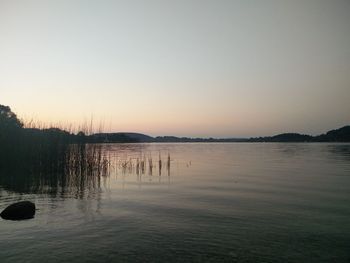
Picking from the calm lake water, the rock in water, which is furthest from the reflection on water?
the rock in water

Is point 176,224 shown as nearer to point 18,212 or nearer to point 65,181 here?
point 18,212

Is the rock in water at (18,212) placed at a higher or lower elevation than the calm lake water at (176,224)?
higher

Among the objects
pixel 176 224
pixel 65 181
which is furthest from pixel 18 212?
pixel 65 181

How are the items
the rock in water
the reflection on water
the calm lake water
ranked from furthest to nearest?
the reflection on water
the rock in water
the calm lake water

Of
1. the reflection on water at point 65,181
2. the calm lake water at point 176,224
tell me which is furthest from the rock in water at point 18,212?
the reflection on water at point 65,181

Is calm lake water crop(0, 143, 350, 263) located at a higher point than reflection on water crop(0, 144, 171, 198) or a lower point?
lower

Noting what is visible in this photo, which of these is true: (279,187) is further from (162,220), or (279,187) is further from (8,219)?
(8,219)

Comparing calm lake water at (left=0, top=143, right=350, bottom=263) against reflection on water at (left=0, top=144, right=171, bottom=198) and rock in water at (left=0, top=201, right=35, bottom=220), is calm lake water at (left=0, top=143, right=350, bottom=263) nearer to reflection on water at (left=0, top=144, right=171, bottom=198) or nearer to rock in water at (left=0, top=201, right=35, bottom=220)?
reflection on water at (left=0, top=144, right=171, bottom=198)

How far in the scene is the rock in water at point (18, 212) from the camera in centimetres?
1356

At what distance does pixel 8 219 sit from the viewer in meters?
13.4

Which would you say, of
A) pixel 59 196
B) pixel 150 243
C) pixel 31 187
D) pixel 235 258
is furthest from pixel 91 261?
pixel 31 187

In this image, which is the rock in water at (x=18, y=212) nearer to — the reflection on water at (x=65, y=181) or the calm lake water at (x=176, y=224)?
the calm lake water at (x=176, y=224)

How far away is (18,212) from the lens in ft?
44.7

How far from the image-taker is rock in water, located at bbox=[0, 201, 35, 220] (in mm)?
13562
